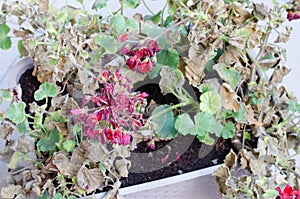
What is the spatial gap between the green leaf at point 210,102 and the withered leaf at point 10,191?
0.29 meters

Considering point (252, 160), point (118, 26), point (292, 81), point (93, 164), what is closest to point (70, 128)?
point (93, 164)

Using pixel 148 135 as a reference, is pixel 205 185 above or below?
below

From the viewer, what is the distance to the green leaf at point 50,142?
2.39 ft

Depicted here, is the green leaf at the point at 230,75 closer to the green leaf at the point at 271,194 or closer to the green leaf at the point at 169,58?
the green leaf at the point at 169,58

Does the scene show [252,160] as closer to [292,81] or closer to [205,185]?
[205,185]

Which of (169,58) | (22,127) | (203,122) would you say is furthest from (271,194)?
(22,127)

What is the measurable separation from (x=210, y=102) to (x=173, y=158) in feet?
0.46

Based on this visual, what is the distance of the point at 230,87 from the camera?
71cm

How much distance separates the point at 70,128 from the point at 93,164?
0.06m

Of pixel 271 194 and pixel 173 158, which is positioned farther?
pixel 173 158

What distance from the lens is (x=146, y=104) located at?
711 millimetres

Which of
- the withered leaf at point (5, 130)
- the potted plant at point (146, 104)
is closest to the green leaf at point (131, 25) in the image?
the potted plant at point (146, 104)

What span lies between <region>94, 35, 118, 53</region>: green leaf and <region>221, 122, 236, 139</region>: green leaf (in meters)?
0.20

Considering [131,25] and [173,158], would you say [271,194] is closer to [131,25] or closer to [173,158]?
[173,158]
